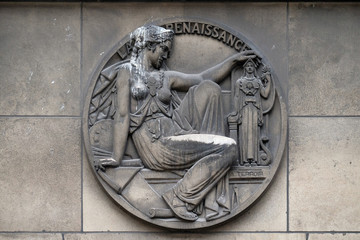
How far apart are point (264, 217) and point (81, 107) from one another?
9.19 ft

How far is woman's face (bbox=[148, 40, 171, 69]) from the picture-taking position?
958cm

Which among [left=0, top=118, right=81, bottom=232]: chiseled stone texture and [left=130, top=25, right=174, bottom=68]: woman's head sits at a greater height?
[left=130, top=25, right=174, bottom=68]: woman's head

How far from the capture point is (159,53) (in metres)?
9.59

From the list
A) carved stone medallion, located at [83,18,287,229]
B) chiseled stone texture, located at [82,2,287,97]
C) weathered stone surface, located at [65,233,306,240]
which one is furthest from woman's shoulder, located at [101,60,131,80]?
weathered stone surface, located at [65,233,306,240]

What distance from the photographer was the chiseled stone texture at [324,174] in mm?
9688

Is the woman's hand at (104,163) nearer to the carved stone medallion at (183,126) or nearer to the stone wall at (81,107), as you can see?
the carved stone medallion at (183,126)

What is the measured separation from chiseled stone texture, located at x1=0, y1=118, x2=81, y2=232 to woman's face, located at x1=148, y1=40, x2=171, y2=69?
1317 millimetres

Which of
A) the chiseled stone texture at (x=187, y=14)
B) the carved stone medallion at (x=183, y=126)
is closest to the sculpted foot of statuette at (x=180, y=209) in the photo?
the carved stone medallion at (x=183, y=126)

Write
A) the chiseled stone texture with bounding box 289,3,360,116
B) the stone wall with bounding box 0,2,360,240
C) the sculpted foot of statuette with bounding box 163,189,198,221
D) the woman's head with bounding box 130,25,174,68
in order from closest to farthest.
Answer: the sculpted foot of statuette with bounding box 163,189,198,221 → the woman's head with bounding box 130,25,174,68 → the stone wall with bounding box 0,2,360,240 → the chiseled stone texture with bounding box 289,3,360,116

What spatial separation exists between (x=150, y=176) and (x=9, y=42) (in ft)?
8.52

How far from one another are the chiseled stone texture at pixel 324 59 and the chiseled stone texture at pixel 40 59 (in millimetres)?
2892

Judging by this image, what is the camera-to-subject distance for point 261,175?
31.3 ft

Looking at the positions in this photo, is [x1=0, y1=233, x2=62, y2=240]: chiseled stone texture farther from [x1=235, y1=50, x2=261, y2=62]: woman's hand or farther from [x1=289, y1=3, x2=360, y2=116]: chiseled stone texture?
[x1=289, y1=3, x2=360, y2=116]: chiseled stone texture

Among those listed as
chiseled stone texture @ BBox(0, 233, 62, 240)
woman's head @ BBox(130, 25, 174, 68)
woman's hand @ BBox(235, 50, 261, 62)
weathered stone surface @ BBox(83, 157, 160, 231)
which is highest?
woman's head @ BBox(130, 25, 174, 68)
